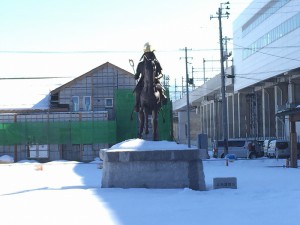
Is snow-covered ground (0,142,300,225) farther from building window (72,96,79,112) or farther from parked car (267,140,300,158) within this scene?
building window (72,96,79,112)

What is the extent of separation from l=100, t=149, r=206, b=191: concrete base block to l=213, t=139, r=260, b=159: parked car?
29.6 metres

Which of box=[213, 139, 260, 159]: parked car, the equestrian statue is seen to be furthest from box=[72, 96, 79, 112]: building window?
the equestrian statue

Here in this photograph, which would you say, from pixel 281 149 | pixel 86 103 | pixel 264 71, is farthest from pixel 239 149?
pixel 86 103

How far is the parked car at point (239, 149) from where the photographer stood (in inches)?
1724

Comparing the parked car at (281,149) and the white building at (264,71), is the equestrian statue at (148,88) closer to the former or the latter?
the parked car at (281,149)

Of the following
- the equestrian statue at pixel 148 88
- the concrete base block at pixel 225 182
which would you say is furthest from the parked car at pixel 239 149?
the concrete base block at pixel 225 182

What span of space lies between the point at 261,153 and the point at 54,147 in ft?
62.5

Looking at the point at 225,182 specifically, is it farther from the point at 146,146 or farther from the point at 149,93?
the point at 149,93

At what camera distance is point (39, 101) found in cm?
5028

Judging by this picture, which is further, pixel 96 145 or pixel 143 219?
pixel 96 145

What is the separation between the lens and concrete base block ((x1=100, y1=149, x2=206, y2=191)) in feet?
47.8

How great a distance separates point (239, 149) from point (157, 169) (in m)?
30.8

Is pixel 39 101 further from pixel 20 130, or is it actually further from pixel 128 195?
pixel 128 195

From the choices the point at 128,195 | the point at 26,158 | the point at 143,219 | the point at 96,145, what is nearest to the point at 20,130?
the point at 26,158
